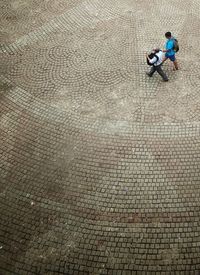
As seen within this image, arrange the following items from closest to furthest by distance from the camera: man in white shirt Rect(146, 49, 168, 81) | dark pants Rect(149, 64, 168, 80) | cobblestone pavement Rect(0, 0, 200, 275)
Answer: cobblestone pavement Rect(0, 0, 200, 275)
man in white shirt Rect(146, 49, 168, 81)
dark pants Rect(149, 64, 168, 80)

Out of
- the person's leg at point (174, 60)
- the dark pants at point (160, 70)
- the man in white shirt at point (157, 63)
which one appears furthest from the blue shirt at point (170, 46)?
the dark pants at point (160, 70)

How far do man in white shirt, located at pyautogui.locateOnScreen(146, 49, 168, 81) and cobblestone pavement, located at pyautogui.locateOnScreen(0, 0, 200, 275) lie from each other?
0.29 meters

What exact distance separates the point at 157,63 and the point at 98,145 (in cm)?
349

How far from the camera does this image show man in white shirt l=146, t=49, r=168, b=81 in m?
9.92

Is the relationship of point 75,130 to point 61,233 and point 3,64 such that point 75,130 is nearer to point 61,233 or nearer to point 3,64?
point 61,233

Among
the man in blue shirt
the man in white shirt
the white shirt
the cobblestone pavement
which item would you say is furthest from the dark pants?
the man in blue shirt

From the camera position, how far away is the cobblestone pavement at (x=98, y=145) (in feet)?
22.7

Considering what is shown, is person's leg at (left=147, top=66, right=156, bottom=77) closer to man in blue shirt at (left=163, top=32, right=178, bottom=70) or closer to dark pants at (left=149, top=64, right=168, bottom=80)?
dark pants at (left=149, top=64, right=168, bottom=80)

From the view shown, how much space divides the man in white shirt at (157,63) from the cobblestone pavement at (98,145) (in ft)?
0.95

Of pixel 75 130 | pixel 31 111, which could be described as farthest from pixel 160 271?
pixel 31 111

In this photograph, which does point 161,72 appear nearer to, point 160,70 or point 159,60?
point 160,70

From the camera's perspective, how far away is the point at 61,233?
7.18 metres

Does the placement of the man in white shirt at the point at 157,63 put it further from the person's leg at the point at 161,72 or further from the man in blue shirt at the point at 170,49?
the man in blue shirt at the point at 170,49

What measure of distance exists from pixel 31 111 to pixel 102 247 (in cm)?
476
